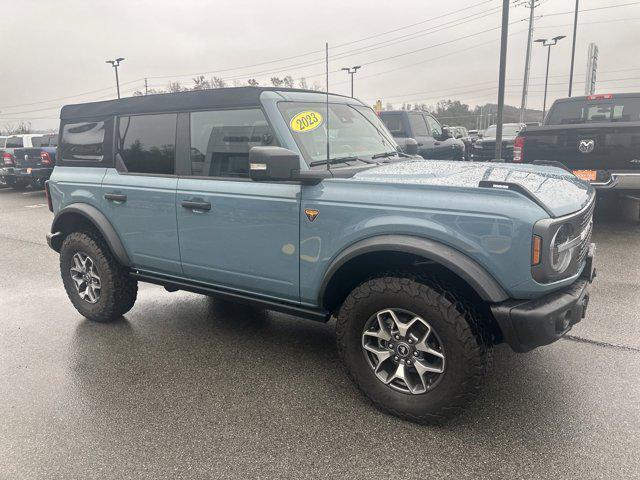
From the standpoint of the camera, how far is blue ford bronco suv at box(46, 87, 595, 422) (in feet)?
8.35

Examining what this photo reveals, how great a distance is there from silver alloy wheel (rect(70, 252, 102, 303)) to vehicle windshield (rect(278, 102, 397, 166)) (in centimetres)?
234

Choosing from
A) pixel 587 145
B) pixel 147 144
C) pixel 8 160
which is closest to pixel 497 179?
pixel 147 144

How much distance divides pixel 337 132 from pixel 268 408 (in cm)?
195

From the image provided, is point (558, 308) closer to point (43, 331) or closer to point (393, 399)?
point (393, 399)

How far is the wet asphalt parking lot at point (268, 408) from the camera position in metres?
2.54

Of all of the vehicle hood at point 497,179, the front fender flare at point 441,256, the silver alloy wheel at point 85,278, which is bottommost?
the silver alloy wheel at point 85,278

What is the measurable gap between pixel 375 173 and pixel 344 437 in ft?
5.15

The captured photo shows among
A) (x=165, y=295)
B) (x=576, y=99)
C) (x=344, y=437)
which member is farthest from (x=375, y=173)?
(x=576, y=99)

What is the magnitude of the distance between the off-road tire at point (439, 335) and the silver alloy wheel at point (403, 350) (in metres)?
0.04

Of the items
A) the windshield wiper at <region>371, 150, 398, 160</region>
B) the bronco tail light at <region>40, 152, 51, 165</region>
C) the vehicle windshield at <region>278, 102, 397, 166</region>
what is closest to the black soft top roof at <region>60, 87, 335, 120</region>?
the vehicle windshield at <region>278, 102, 397, 166</region>

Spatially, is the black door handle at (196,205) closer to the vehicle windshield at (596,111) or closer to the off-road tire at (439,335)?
the off-road tire at (439,335)

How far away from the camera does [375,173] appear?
10.3ft

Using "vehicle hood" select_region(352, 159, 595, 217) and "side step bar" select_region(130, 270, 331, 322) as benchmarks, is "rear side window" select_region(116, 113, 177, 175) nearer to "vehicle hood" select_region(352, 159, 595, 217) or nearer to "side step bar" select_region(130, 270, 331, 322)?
"side step bar" select_region(130, 270, 331, 322)

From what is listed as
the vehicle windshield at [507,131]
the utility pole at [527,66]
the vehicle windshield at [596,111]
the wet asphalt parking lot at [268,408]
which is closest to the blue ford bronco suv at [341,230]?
the wet asphalt parking lot at [268,408]
